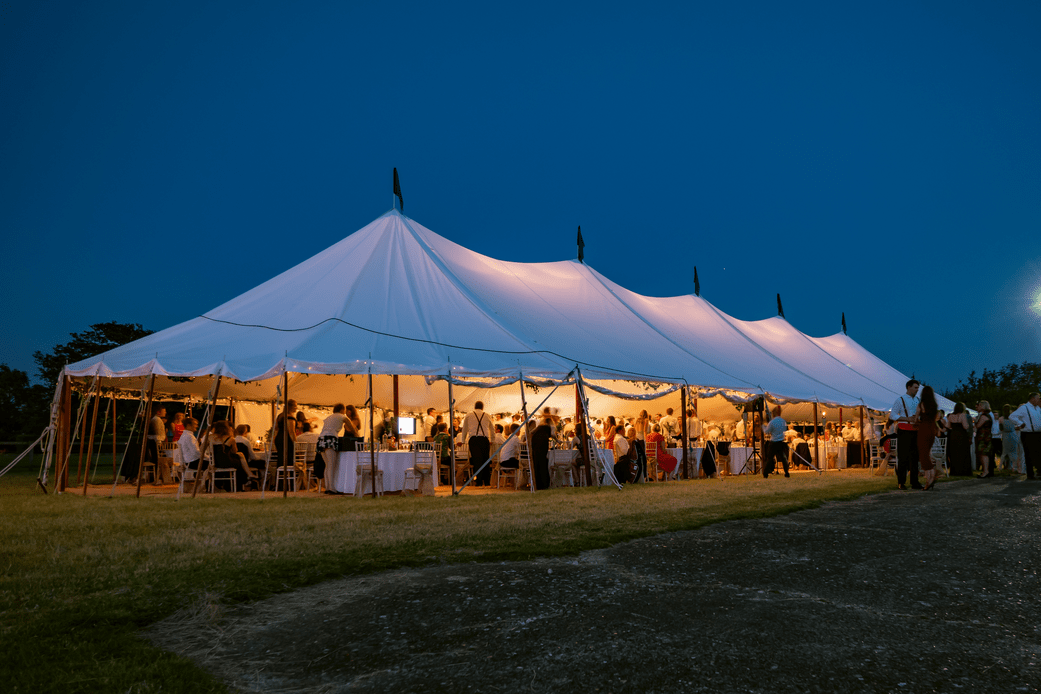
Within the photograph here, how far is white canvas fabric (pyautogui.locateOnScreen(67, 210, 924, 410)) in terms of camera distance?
1066cm

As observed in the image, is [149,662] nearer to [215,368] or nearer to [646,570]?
[646,570]

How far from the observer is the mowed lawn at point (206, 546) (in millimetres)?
2789

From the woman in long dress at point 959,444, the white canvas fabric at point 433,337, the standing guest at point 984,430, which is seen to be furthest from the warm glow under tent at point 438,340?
the standing guest at point 984,430

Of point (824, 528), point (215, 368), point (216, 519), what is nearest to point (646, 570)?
point (824, 528)

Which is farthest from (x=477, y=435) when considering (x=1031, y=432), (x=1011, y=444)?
(x=1011, y=444)

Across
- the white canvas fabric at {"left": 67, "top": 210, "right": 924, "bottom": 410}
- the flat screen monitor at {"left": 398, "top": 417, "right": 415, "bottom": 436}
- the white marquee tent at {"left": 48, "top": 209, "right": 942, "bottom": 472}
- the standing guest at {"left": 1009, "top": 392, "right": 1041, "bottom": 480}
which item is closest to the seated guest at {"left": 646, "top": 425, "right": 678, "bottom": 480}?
the white marquee tent at {"left": 48, "top": 209, "right": 942, "bottom": 472}

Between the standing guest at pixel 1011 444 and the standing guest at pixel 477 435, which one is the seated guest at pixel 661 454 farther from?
the standing guest at pixel 1011 444

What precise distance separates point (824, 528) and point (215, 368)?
325 inches

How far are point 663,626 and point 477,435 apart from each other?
951cm

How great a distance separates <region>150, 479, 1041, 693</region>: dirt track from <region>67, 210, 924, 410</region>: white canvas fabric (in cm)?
667

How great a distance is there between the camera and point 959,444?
13641 millimetres

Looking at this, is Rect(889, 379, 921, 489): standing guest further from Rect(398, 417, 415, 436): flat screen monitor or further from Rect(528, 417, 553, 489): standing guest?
Rect(398, 417, 415, 436): flat screen monitor

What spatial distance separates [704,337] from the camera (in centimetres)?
1791

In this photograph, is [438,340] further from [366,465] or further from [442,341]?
[366,465]
